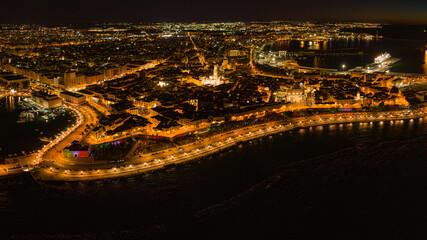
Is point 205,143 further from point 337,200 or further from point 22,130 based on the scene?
point 22,130

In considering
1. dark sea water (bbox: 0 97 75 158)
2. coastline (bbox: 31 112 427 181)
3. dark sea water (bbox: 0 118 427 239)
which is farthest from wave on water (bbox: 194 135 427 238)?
dark sea water (bbox: 0 97 75 158)

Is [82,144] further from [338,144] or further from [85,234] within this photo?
[338,144]

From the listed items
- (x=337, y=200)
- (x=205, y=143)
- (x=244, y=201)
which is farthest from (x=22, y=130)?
(x=337, y=200)

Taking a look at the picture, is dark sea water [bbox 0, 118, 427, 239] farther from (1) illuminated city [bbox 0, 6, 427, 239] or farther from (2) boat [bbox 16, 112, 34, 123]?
(2) boat [bbox 16, 112, 34, 123]

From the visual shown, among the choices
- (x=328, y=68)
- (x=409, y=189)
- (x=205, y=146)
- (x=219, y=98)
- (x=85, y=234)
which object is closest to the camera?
(x=85, y=234)

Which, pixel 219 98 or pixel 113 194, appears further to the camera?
pixel 219 98

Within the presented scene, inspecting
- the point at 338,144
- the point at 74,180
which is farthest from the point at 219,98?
the point at 74,180

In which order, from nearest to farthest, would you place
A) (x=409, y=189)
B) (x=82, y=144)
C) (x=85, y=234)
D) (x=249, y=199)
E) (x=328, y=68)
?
(x=85, y=234) → (x=249, y=199) → (x=409, y=189) → (x=82, y=144) → (x=328, y=68)

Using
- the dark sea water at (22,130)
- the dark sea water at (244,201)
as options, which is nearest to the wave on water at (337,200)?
the dark sea water at (244,201)

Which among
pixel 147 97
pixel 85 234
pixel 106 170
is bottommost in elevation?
pixel 85 234
